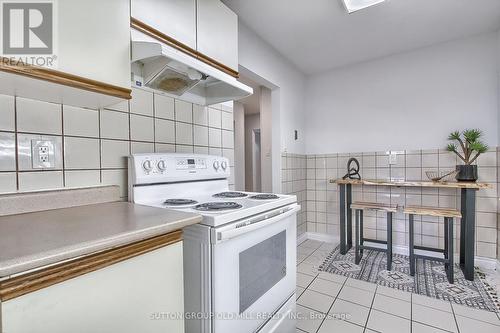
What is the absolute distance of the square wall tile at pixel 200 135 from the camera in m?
1.68

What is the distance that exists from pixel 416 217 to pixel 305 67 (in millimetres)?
2162

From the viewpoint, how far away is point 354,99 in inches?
119

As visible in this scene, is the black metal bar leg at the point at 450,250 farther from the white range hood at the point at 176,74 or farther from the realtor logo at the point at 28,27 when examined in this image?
the realtor logo at the point at 28,27

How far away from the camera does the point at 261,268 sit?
1.13 meters

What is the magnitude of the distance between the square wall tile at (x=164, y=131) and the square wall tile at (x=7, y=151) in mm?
616

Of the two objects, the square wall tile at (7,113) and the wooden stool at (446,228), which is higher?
the square wall tile at (7,113)

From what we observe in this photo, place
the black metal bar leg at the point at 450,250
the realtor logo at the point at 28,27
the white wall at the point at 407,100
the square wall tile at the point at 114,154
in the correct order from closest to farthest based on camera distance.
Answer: the realtor logo at the point at 28,27 < the square wall tile at the point at 114,154 < the black metal bar leg at the point at 450,250 < the white wall at the point at 407,100

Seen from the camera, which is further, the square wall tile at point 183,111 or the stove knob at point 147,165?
the square wall tile at point 183,111

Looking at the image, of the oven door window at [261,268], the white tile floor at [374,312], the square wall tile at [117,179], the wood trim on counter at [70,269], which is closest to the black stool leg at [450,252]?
the white tile floor at [374,312]

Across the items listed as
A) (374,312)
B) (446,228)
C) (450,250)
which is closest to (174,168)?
(374,312)

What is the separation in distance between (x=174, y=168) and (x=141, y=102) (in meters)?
0.40

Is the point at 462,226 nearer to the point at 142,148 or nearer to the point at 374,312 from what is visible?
the point at 374,312

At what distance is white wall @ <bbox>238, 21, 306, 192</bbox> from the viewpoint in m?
2.27

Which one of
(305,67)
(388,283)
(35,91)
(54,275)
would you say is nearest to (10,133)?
(35,91)
